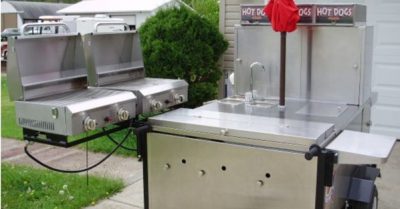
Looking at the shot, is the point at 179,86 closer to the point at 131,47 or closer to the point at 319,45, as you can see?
the point at 131,47

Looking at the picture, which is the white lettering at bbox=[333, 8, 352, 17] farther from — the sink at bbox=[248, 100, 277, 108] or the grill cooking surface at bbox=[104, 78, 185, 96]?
the grill cooking surface at bbox=[104, 78, 185, 96]

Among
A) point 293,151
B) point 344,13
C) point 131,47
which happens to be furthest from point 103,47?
point 344,13

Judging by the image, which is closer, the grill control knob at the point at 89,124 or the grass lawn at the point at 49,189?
the grill control knob at the point at 89,124

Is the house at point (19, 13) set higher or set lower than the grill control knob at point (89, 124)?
higher

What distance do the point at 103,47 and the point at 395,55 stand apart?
168 inches

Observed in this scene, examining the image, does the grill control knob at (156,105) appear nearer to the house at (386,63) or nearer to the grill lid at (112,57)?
the grill lid at (112,57)

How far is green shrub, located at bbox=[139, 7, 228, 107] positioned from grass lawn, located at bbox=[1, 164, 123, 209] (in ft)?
6.91

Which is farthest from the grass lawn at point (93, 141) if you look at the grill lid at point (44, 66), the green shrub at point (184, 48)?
the grill lid at point (44, 66)

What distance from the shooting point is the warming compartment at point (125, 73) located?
2.77 m

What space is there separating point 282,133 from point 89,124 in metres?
0.94

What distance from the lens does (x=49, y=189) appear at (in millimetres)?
4617

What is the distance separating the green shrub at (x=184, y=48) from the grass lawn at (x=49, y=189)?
2.11 meters

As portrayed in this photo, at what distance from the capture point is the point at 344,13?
124 inches

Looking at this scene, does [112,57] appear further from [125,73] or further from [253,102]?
[253,102]
